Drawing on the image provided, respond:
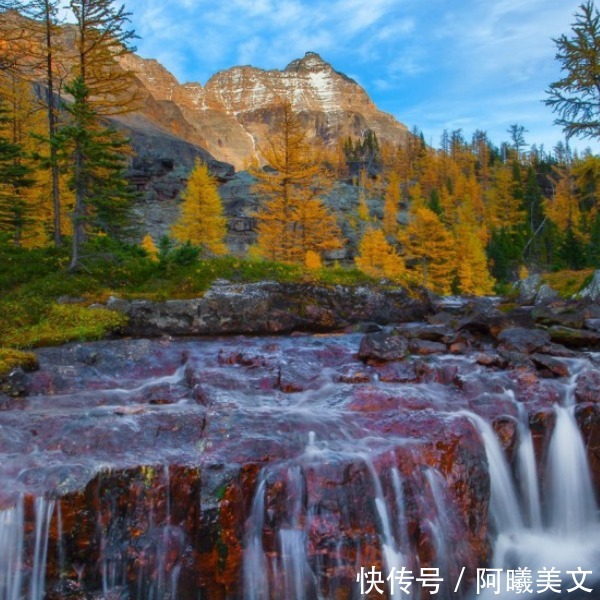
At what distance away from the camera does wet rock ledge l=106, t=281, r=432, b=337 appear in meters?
14.0

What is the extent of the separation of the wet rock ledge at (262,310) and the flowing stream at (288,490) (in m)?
4.58

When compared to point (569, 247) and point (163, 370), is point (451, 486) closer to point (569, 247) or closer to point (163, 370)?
point (163, 370)

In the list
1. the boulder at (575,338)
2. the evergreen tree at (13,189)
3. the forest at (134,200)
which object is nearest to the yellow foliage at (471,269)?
the forest at (134,200)

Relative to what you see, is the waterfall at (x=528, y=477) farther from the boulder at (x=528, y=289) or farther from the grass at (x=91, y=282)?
the boulder at (x=528, y=289)

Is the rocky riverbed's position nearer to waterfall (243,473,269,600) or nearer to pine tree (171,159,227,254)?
waterfall (243,473,269,600)

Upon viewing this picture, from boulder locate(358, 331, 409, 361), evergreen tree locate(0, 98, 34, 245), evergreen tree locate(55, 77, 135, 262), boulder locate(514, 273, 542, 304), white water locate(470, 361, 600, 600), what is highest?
evergreen tree locate(0, 98, 34, 245)

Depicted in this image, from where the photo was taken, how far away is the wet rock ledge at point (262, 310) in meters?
14.0

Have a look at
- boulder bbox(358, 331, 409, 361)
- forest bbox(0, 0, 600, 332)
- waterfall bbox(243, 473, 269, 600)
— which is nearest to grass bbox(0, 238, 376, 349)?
forest bbox(0, 0, 600, 332)

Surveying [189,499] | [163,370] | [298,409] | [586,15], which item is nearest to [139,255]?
[163,370]

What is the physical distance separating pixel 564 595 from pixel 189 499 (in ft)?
17.2

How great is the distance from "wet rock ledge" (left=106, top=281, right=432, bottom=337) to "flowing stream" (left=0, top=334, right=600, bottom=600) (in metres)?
4.58

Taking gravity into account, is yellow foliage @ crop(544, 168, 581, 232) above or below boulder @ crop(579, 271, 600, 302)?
above

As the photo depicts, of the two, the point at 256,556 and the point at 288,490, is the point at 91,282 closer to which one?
the point at 288,490

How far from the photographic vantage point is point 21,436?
22.4 ft
